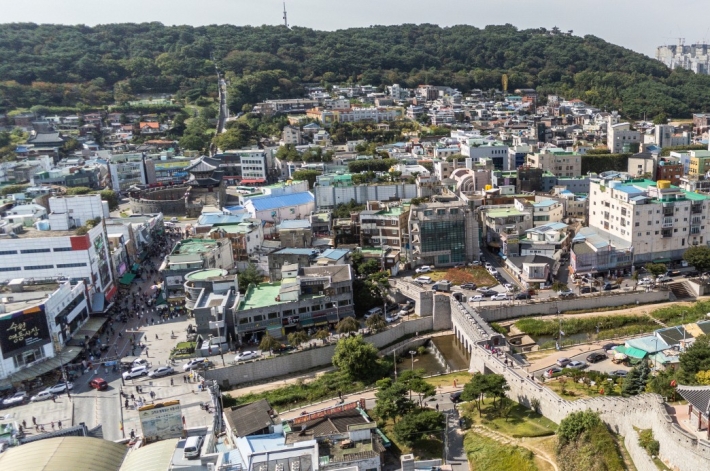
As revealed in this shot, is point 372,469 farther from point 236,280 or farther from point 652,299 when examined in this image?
point 652,299

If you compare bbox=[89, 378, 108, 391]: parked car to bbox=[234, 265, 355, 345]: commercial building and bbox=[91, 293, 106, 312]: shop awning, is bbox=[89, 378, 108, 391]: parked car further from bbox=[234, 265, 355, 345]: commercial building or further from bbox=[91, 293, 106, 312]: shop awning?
bbox=[91, 293, 106, 312]: shop awning

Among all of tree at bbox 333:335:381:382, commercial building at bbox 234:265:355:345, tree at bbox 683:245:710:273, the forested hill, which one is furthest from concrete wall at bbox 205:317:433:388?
the forested hill

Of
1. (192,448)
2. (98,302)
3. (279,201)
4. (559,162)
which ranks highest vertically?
(559,162)

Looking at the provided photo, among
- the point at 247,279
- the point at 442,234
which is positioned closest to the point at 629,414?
the point at 442,234

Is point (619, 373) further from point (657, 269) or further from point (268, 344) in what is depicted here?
→ point (268, 344)

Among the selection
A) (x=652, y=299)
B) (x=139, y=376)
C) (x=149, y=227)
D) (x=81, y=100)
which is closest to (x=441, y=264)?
(x=652, y=299)
